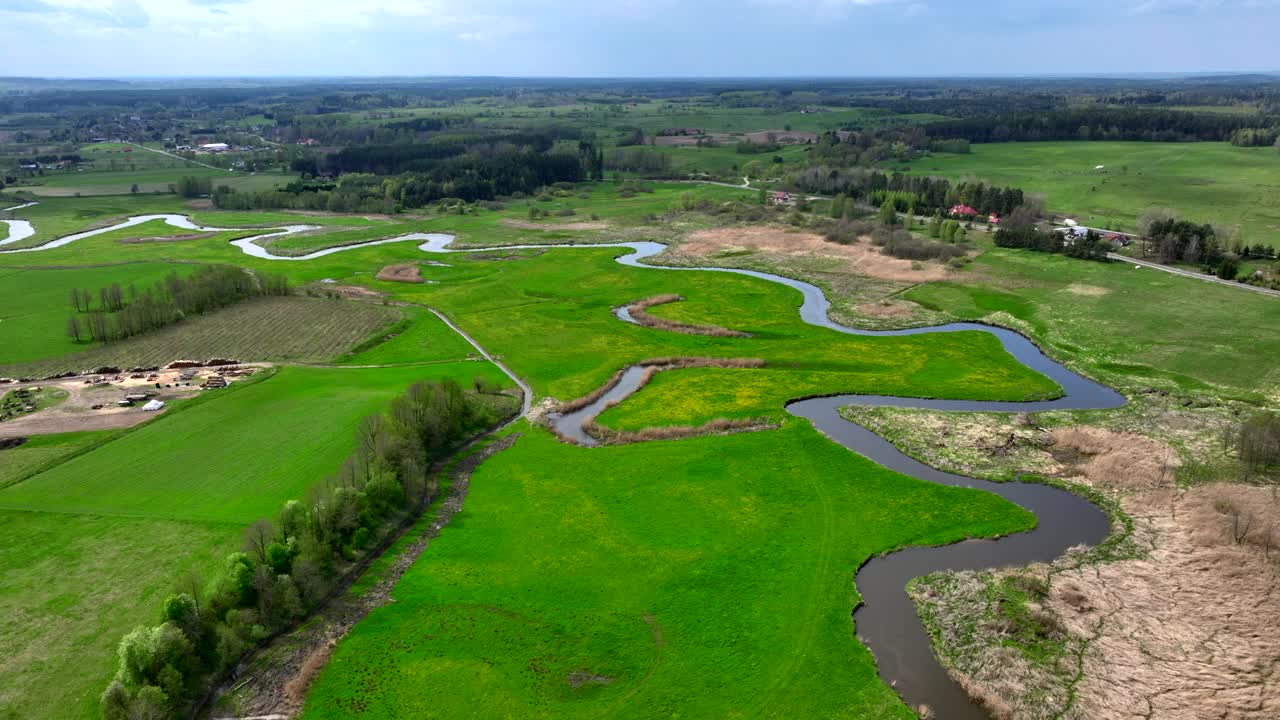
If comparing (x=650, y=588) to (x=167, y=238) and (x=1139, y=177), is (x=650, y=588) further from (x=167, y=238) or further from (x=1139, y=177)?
(x=1139, y=177)

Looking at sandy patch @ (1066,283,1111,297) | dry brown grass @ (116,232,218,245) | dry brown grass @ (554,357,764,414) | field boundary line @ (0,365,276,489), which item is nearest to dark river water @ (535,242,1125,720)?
dry brown grass @ (554,357,764,414)

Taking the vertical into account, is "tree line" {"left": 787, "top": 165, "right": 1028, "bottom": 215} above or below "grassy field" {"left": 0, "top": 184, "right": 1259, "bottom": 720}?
above

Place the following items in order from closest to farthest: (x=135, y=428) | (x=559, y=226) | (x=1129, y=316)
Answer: (x=135, y=428), (x=1129, y=316), (x=559, y=226)

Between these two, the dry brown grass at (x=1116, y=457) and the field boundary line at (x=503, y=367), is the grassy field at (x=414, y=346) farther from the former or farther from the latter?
the dry brown grass at (x=1116, y=457)

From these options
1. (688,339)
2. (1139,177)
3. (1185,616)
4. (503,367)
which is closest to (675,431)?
(503,367)

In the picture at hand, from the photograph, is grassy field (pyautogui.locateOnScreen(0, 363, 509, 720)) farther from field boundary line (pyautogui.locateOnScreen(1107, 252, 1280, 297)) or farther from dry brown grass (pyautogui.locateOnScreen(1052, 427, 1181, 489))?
field boundary line (pyautogui.locateOnScreen(1107, 252, 1280, 297))

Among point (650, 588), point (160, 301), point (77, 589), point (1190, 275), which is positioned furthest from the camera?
point (1190, 275)

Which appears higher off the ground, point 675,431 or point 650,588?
point 675,431
